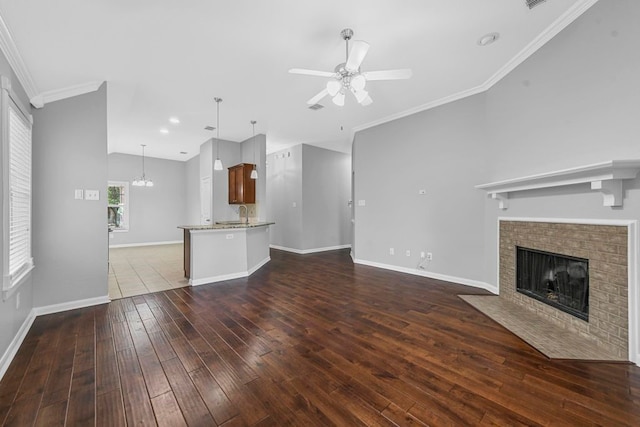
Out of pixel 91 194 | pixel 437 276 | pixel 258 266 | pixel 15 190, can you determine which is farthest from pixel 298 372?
pixel 258 266

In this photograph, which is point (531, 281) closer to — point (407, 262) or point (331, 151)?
point (407, 262)

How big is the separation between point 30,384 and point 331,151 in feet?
23.4

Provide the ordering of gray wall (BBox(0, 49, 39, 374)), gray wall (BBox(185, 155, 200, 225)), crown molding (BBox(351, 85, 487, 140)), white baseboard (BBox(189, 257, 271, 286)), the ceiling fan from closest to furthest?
gray wall (BBox(0, 49, 39, 374)) → the ceiling fan → crown molding (BBox(351, 85, 487, 140)) → white baseboard (BBox(189, 257, 271, 286)) → gray wall (BBox(185, 155, 200, 225))

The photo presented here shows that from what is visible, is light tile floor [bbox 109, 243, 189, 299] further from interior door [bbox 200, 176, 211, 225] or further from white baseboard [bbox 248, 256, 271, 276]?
interior door [bbox 200, 176, 211, 225]

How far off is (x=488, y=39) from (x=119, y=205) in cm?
1004

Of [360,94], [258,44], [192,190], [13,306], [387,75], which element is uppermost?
[258,44]

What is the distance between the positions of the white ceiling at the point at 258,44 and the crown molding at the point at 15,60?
0.06 metres

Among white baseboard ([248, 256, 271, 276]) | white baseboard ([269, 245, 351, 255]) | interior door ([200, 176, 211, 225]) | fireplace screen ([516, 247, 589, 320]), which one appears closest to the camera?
fireplace screen ([516, 247, 589, 320])

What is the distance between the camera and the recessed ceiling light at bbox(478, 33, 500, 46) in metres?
2.69

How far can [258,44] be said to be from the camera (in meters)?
2.76

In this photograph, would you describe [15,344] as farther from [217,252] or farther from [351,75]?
[351,75]

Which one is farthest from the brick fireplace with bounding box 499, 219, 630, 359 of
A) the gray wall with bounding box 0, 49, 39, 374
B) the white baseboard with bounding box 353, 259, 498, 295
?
the gray wall with bounding box 0, 49, 39, 374

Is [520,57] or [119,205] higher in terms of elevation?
[520,57]

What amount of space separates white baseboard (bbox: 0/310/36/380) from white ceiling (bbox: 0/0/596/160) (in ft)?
8.48
